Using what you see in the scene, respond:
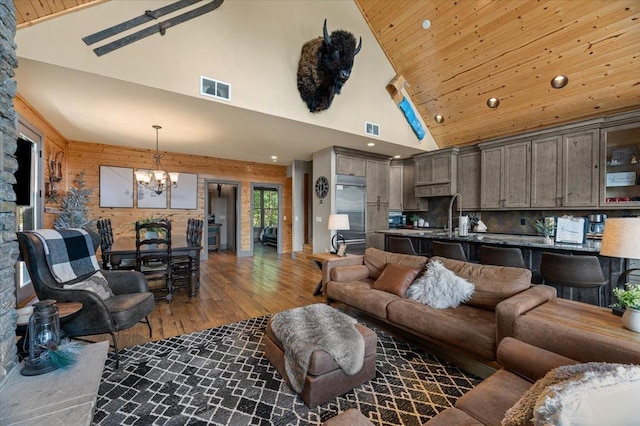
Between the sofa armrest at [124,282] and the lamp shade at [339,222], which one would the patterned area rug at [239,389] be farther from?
the lamp shade at [339,222]

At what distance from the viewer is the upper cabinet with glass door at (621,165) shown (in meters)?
3.79

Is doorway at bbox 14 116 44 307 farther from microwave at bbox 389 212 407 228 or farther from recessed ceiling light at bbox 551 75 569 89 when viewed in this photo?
recessed ceiling light at bbox 551 75 569 89

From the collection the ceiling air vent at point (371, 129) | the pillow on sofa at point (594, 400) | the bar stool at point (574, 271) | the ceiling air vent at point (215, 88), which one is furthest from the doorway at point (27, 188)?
the bar stool at point (574, 271)

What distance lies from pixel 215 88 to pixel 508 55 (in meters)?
4.22

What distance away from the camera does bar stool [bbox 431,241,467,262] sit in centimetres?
371

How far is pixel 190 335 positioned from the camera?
2.79m

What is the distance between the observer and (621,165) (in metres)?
3.92

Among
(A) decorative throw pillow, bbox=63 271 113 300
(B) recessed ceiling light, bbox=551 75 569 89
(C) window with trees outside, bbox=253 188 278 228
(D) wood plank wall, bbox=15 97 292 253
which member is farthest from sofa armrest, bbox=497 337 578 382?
(C) window with trees outside, bbox=253 188 278 228

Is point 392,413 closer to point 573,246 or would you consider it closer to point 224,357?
point 224,357

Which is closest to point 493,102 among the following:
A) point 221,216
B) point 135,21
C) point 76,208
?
point 135,21

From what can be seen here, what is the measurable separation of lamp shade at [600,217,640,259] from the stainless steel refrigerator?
4259mm

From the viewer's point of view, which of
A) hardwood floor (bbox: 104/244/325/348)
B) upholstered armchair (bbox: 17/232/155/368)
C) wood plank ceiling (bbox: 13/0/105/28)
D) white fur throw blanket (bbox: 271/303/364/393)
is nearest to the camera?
white fur throw blanket (bbox: 271/303/364/393)

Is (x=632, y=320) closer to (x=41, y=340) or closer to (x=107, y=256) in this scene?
(x=41, y=340)

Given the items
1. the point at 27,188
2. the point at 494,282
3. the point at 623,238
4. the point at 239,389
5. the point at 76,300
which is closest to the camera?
the point at 623,238
